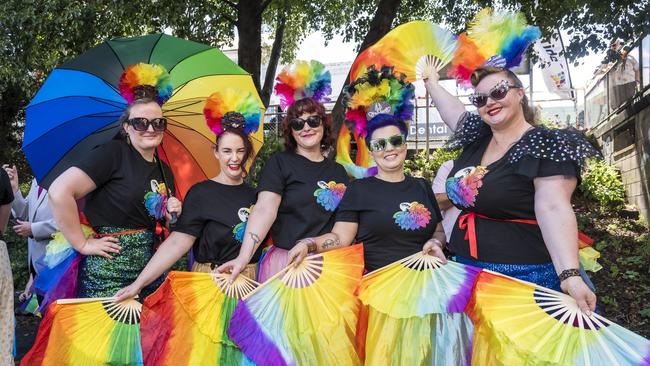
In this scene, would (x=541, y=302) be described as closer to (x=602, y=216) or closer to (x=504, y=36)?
(x=504, y=36)

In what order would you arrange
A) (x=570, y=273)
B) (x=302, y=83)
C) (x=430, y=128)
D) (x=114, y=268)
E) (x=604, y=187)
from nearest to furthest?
(x=570, y=273), (x=114, y=268), (x=302, y=83), (x=604, y=187), (x=430, y=128)

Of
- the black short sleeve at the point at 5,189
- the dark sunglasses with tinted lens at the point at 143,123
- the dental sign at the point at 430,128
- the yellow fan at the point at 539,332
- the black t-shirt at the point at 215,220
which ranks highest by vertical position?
the dental sign at the point at 430,128

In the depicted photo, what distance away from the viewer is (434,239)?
304cm

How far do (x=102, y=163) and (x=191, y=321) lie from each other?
0.97m

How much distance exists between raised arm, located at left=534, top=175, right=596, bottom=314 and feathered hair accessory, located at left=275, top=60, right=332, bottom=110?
1.63m

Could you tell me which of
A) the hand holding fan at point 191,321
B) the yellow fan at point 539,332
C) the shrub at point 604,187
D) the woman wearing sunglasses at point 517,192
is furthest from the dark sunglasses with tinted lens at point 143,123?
the shrub at point 604,187

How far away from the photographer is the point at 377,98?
3.34m

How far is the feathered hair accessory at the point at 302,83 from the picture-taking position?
12.0 feet

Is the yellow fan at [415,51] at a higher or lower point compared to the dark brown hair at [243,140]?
higher

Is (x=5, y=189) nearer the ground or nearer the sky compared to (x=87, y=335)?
nearer the sky

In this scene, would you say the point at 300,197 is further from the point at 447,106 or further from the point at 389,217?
the point at 447,106

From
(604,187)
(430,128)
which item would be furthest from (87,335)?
(430,128)

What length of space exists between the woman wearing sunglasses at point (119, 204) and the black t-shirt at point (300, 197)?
602mm

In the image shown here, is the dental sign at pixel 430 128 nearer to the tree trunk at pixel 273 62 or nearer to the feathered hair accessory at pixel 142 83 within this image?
the tree trunk at pixel 273 62
